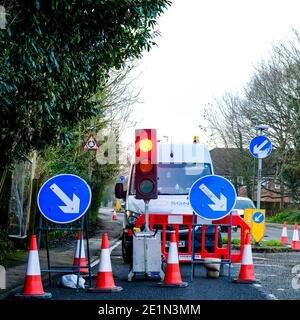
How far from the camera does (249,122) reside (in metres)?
54.6

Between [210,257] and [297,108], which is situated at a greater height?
[297,108]

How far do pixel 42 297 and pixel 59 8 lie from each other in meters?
4.30

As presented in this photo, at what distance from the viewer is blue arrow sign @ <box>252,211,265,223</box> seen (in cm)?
2144

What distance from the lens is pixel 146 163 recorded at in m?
13.0

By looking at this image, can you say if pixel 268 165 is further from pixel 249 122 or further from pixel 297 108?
pixel 297 108

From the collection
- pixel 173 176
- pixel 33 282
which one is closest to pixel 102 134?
pixel 173 176

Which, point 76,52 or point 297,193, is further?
point 297,193

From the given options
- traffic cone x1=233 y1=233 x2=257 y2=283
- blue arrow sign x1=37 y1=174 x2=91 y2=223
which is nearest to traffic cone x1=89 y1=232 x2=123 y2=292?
blue arrow sign x1=37 y1=174 x2=91 y2=223

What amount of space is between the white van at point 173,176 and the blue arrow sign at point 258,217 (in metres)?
4.49

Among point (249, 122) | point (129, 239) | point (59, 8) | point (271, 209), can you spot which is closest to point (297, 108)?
point (249, 122)

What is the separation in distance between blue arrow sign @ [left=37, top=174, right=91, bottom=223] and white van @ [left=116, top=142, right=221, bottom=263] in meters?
4.82
